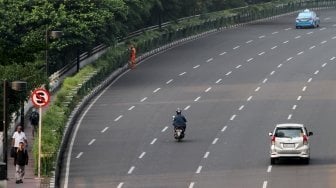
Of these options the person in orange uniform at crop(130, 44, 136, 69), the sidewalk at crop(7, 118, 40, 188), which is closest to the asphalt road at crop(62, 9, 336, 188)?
the person in orange uniform at crop(130, 44, 136, 69)

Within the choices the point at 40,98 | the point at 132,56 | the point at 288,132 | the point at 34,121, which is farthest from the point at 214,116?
the point at 132,56

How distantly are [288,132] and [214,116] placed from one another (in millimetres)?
13887

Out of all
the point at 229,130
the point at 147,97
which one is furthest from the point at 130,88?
the point at 229,130

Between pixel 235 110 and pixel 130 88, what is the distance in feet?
33.1

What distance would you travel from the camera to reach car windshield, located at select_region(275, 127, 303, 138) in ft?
159

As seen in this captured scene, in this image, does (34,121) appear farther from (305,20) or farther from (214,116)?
(305,20)

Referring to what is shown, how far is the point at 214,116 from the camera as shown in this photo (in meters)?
62.2

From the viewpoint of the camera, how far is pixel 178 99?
68500mm

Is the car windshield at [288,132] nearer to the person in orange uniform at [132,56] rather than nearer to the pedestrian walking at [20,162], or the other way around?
the pedestrian walking at [20,162]

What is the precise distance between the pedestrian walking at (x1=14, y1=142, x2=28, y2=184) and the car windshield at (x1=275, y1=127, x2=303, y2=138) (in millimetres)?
10887

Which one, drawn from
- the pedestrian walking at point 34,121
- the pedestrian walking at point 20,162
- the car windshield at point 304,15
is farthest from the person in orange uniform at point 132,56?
the pedestrian walking at point 20,162

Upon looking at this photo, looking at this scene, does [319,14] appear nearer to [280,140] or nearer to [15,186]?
[280,140]

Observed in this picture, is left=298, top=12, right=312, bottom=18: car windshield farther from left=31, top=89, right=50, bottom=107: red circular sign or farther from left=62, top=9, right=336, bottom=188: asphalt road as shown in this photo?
left=31, top=89, right=50, bottom=107: red circular sign

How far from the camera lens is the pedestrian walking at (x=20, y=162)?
4166 centimetres
